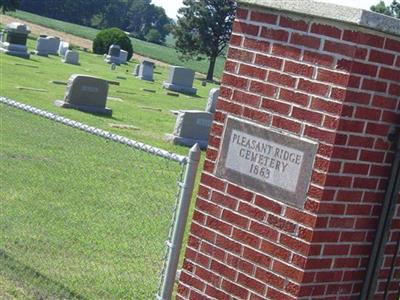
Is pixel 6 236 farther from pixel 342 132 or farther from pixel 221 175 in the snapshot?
pixel 342 132

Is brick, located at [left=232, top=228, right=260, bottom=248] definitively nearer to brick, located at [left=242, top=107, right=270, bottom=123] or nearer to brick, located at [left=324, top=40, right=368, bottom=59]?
brick, located at [left=242, top=107, right=270, bottom=123]

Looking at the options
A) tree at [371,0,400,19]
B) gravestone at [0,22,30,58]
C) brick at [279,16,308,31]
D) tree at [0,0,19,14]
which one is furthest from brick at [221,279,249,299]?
tree at [371,0,400,19]

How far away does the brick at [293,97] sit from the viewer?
4145 mm

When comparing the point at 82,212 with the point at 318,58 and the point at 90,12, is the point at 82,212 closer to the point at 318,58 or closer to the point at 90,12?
the point at 318,58

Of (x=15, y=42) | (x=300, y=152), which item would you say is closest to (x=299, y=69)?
(x=300, y=152)

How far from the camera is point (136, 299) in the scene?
6633 millimetres

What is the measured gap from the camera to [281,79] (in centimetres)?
427

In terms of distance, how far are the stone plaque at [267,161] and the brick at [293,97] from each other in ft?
0.62

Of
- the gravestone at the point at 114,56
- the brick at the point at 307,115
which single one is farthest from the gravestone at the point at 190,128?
the gravestone at the point at 114,56

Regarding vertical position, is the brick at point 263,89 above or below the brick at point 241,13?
below

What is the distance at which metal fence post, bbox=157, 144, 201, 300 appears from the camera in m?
5.15

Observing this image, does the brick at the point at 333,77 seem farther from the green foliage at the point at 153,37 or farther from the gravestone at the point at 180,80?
the green foliage at the point at 153,37

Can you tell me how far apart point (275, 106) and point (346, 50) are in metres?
0.53

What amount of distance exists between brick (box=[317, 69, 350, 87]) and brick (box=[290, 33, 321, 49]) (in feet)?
0.48
